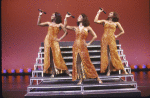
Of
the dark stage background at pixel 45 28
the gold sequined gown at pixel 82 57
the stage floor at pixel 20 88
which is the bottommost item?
the stage floor at pixel 20 88

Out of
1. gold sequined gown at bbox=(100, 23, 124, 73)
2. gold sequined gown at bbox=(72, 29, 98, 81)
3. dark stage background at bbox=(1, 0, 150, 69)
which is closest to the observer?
gold sequined gown at bbox=(72, 29, 98, 81)

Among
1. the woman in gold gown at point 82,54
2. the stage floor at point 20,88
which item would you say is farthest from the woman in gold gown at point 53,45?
the stage floor at point 20,88

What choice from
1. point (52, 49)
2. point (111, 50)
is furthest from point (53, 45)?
point (111, 50)

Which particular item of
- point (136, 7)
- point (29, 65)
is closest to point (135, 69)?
point (136, 7)

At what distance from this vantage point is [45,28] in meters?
6.99

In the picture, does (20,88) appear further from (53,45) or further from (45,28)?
(45,28)

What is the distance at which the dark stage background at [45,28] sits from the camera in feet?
22.4

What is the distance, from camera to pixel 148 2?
6.88 metres

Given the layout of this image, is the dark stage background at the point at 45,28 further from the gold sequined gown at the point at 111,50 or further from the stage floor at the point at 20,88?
the gold sequined gown at the point at 111,50

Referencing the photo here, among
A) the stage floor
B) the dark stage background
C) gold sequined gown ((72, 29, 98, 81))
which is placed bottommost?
the stage floor

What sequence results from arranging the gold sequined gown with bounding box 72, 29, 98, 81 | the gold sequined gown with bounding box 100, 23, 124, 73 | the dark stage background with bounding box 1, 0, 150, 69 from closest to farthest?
the gold sequined gown with bounding box 72, 29, 98, 81
the gold sequined gown with bounding box 100, 23, 124, 73
the dark stage background with bounding box 1, 0, 150, 69

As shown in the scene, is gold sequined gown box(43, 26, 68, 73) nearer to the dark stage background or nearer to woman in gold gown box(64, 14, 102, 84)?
woman in gold gown box(64, 14, 102, 84)

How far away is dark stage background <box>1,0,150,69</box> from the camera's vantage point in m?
6.82

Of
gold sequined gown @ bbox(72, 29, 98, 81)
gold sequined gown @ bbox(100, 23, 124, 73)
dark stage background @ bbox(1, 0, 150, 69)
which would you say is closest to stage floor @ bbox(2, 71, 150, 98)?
gold sequined gown @ bbox(100, 23, 124, 73)
